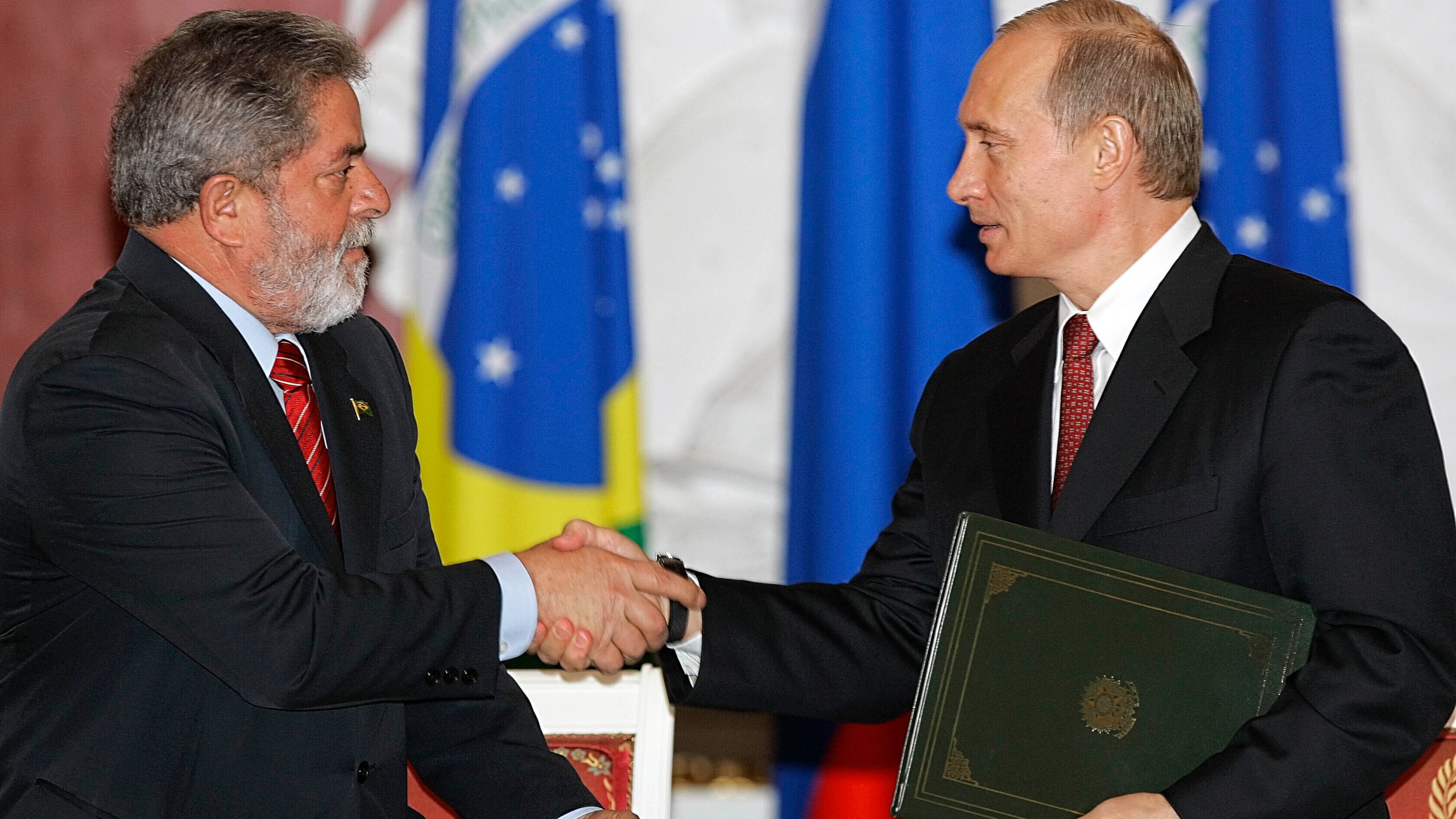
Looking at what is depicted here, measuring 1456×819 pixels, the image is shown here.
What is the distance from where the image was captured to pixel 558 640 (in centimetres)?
269

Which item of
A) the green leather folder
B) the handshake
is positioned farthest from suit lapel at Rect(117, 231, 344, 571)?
the green leather folder

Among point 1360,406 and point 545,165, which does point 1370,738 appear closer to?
point 1360,406

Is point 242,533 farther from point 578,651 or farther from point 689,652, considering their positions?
point 689,652

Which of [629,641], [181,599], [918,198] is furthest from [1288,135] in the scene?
[181,599]

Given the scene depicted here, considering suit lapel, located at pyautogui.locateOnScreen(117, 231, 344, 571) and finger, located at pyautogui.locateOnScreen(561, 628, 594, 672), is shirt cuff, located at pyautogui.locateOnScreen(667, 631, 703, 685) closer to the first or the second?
finger, located at pyautogui.locateOnScreen(561, 628, 594, 672)

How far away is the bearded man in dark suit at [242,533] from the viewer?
2.20 meters

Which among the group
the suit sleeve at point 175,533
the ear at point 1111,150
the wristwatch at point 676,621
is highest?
the ear at point 1111,150

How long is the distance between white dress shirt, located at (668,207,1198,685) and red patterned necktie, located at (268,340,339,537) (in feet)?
3.94

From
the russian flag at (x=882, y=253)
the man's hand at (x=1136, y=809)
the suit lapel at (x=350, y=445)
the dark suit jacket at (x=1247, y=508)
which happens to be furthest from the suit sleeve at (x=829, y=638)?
the russian flag at (x=882, y=253)

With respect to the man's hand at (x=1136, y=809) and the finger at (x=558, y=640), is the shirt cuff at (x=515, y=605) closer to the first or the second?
the finger at (x=558, y=640)

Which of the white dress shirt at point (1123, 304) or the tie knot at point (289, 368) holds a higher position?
the white dress shirt at point (1123, 304)

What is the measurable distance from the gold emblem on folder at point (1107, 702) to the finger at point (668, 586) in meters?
0.84

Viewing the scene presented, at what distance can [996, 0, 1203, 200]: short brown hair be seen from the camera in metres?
2.57

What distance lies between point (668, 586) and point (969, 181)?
919 mm
